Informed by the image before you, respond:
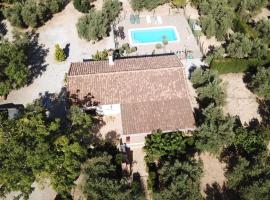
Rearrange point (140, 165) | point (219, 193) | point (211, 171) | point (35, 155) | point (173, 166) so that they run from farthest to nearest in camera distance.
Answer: point (140, 165) < point (211, 171) < point (219, 193) < point (173, 166) < point (35, 155)

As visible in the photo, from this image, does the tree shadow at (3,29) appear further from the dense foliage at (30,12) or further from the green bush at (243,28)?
the green bush at (243,28)

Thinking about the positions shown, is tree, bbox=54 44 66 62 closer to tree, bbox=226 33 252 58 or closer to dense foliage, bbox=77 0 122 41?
dense foliage, bbox=77 0 122 41

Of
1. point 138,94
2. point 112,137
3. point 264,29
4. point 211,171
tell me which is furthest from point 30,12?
point 211,171

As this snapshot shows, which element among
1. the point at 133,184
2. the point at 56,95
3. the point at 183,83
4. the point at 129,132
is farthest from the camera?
the point at 56,95

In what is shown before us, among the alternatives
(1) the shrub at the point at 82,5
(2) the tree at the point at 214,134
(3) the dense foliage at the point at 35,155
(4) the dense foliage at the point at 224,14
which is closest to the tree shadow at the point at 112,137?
(3) the dense foliage at the point at 35,155

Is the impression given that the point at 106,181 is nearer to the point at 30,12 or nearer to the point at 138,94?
the point at 138,94

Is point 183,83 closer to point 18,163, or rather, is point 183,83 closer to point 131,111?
point 131,111

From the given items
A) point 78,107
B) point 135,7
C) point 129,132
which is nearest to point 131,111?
point 129,132
